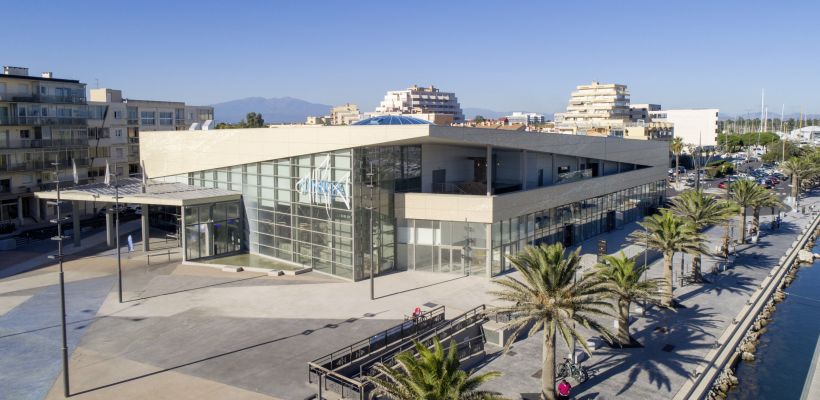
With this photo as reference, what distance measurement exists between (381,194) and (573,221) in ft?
64.0

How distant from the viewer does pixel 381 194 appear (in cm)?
4000

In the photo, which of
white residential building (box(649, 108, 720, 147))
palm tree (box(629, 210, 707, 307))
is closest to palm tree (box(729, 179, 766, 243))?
palm tree (box(629, 210, 707, 307))

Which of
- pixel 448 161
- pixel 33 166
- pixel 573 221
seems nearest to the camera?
pixel 448 161

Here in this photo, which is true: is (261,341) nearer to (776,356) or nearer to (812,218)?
(776,356)

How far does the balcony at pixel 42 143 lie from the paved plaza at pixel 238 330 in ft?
68.8

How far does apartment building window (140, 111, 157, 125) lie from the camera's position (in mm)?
83875

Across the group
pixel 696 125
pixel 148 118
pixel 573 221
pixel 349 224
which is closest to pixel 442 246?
pixel 349 224

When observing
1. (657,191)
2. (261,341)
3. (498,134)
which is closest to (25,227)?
(261,341)

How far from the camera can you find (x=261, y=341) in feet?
91.9

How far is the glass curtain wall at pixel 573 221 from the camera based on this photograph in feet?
136

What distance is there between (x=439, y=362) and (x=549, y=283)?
7.34m

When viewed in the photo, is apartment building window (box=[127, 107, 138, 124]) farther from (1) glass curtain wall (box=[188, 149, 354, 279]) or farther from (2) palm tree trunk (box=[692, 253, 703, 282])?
(2) palm tree trunk (box=[692, 253, 703, 282])

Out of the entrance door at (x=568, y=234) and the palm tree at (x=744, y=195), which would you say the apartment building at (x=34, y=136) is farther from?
the palm tree at (x=744, y=195)

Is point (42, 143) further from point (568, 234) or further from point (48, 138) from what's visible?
point (568, 234)
